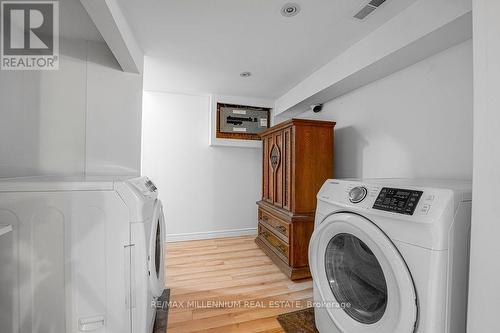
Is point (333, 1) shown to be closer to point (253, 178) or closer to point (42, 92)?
point (42, 92)

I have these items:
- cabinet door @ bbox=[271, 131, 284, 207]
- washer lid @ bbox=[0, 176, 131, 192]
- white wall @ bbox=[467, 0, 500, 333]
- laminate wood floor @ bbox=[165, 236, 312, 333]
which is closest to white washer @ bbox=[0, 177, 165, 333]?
washer lid @ bbox=[0, 176, 131, 192]

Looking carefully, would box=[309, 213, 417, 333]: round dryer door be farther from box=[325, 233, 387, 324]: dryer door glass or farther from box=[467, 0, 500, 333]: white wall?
box=[467, 0, 500, 333]: white wall

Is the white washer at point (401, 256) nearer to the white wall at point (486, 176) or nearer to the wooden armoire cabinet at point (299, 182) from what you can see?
the white wall at point (486, 176)

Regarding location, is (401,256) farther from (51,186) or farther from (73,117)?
(73,117)

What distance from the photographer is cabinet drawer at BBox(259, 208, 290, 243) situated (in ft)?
7.30

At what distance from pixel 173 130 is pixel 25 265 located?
7.46 ft

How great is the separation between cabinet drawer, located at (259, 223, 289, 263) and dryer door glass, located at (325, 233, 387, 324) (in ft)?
3.11

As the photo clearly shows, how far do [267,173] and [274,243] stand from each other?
0.85 metres

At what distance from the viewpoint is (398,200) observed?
3.10 ft

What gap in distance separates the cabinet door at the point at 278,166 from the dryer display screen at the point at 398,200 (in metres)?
1.42

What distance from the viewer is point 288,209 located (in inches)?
87.7

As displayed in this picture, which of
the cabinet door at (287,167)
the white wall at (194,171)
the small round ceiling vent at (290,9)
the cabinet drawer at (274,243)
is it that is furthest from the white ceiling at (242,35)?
the cabinet drawer at (274,243)

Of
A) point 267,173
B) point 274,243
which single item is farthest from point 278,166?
point 274,243

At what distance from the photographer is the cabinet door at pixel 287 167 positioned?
7.22ft
